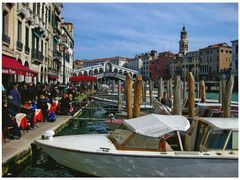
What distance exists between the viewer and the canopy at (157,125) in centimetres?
680

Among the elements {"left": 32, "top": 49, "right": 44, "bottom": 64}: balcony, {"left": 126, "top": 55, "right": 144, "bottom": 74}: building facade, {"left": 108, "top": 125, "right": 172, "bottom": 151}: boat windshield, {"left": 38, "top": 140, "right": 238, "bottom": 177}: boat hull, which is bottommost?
→ {"left": 38, "top": 140, "right": 238, "bottom": 177}: boat hull

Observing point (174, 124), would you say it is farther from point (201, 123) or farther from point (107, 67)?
point (107, 67)

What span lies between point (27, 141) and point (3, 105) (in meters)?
1.05

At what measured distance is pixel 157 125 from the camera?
7012 millimetres

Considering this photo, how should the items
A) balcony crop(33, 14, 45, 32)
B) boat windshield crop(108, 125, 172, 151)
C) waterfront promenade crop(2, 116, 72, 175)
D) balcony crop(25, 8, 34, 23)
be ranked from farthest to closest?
1. balcony crop(33, 14, 45, 32)
2. balcony crop(25, 8, 34, 23)
3. waterfront promenade crop(2, 116, 72, 175)
4. boat windshield crop(108, 125, 172, 151)

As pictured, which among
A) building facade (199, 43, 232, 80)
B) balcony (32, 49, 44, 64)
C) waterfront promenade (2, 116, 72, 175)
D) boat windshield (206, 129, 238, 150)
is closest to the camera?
boat windshield (206, 129, 238, 150)

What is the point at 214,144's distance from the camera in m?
6.61

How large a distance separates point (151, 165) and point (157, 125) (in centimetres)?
84

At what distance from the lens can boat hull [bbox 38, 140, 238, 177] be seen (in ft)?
21.0

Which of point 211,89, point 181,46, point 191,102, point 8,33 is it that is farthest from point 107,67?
point 191,102

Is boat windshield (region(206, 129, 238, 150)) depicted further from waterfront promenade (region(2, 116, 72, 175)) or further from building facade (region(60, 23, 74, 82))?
building facade (region(60, 23, 74, 82))

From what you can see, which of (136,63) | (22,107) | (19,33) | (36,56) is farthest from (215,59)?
(22,107)

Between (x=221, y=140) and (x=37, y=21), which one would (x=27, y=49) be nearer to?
(x=37, y=21)

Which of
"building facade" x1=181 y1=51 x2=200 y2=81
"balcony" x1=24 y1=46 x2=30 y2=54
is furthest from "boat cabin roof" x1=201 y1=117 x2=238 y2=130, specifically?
"building facade" x1=181 y1=51 x2=200 y2=81
